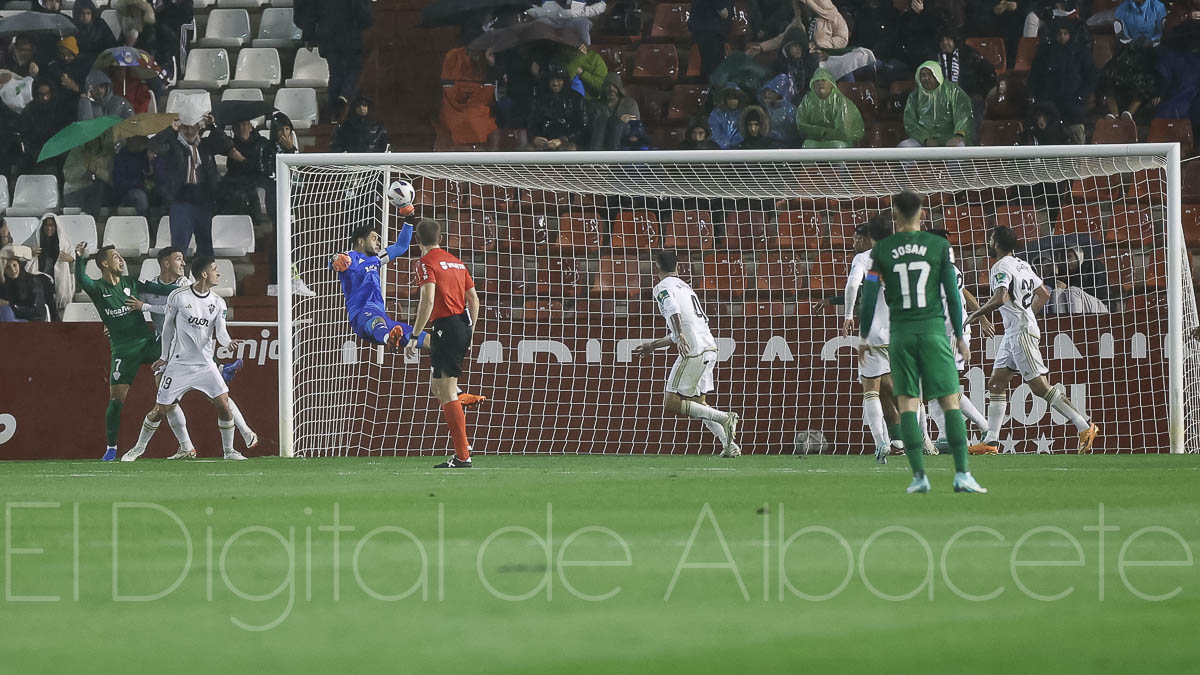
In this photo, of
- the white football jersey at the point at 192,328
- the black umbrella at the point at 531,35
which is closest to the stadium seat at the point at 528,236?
the black umbrella at the point at 531,35

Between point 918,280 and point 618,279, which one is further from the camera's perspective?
point 618,279

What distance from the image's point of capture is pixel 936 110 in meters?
17.0

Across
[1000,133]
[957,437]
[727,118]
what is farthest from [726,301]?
[957,437]

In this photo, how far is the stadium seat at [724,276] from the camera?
15594mm

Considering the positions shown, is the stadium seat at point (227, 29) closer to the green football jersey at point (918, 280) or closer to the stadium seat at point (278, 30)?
the stadium seat at point (278, 30)

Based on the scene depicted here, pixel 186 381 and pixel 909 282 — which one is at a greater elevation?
pixel 909 282

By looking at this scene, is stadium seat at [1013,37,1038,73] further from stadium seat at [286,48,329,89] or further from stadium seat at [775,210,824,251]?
stadium seat at [286,48,329,89]

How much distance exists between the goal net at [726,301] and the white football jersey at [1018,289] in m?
1.37

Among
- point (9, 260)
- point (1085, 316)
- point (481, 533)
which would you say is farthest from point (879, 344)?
point (9, 260)

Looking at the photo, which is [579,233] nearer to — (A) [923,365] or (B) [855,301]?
(B) [855,301]

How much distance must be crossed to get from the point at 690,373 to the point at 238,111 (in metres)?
7.38

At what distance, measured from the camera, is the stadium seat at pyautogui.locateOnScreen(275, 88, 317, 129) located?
63.9 feet

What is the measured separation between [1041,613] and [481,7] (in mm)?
15817

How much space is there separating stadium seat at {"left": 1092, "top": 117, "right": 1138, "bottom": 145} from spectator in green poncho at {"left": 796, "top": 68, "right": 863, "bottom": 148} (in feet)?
8.92
